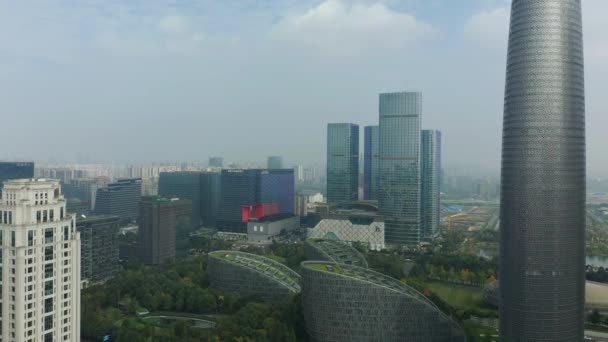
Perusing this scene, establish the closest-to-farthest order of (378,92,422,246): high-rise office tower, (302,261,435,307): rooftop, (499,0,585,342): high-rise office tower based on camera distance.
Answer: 1. (499,0,585,342): high-rise office tower
2. (302,261,435,307): rooftop
3. (378,92,422,246): high-rise office tower

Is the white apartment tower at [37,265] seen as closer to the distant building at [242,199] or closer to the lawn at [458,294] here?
the lawn at [458,294]

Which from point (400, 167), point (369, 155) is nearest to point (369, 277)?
point (400, 167)

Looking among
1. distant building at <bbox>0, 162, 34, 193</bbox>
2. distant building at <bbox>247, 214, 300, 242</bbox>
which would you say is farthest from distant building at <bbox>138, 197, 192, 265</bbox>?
distant building at <bbox>0, 162, 34, 193</bbox>

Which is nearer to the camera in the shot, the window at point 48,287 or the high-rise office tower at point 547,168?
the window at point 48,287

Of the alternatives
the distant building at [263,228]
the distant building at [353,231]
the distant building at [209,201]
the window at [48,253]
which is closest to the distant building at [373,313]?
the window at [48,253]

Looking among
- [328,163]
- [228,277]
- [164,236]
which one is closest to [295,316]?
[228,277]

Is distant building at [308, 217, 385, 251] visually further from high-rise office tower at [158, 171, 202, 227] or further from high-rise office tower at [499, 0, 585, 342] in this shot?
high-rise office tower at [499, 0, 585, 342]
